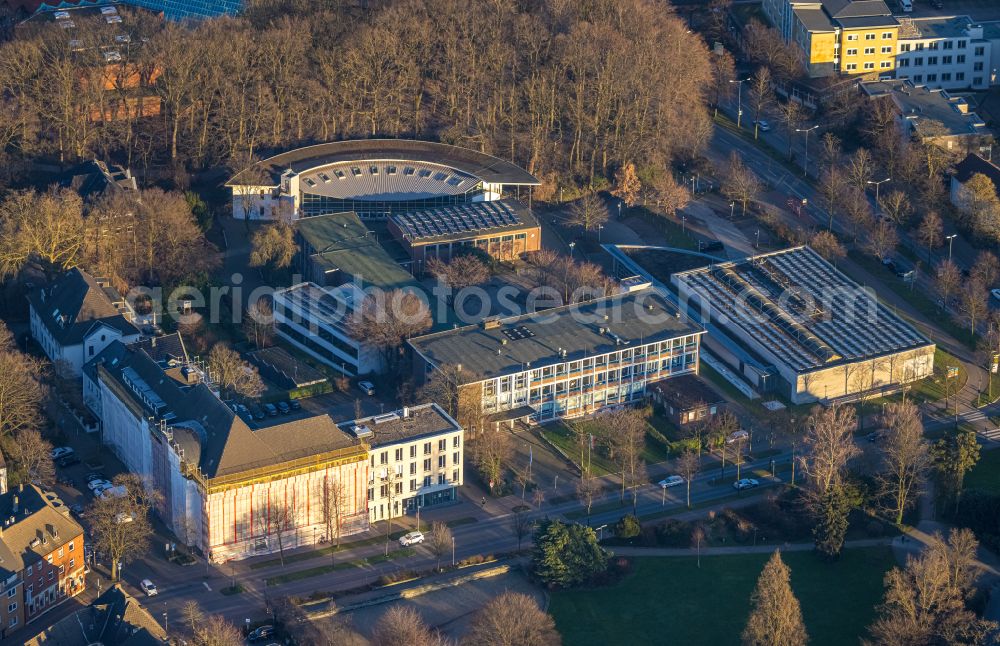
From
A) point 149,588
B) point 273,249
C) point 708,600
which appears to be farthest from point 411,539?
point 273,249

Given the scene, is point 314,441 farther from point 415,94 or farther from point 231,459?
point 415,94

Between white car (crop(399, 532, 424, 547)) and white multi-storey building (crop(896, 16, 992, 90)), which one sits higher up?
white multi-storey building (crop(896, 16, 992, 90))

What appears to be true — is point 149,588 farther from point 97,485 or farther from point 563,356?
point 563,356

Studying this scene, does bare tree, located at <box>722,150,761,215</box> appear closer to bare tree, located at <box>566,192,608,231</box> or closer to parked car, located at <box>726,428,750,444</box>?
bare tree, located at <box>566,192,608,231</box>

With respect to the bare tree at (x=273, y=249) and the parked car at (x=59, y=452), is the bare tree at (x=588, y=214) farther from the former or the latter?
the parked car at (x=59, y=452)

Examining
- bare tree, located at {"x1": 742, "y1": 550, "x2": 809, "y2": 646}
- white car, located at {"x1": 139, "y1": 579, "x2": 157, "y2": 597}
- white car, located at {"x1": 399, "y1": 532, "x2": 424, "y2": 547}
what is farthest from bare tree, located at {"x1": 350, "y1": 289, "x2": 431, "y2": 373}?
bare tree, located at {"x1": 742, "y1": 550, "x2": 809, "y2": 646}

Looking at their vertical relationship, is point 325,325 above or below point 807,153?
above
